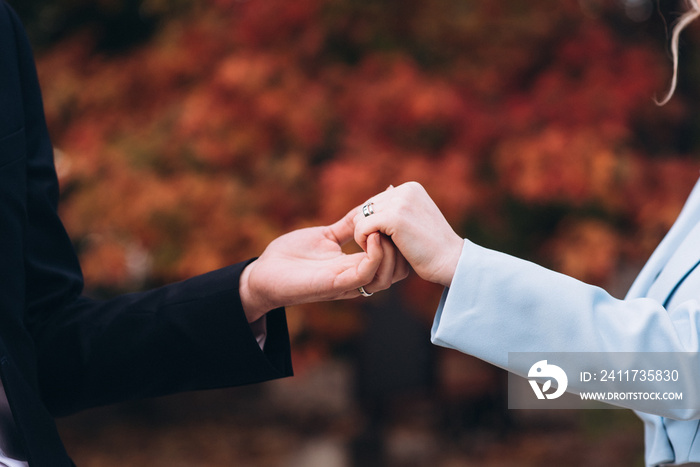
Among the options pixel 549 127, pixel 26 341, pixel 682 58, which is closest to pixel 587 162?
pixel 549 127

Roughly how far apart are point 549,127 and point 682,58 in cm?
156

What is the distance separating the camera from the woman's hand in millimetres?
1234

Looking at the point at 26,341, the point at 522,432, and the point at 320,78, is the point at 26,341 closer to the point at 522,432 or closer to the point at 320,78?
the point at 320,78

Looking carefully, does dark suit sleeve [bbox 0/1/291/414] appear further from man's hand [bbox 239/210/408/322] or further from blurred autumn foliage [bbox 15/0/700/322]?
blurred autumn foliage [bbox 15/0/700/322]

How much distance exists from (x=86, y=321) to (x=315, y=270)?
521 mm

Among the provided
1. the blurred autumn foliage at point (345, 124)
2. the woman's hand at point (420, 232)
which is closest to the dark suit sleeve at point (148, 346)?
the woman's hand at point (420, 232)

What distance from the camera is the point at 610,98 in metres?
3.16

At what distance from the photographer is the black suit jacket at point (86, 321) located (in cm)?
134

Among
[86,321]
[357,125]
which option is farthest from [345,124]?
[86,321]

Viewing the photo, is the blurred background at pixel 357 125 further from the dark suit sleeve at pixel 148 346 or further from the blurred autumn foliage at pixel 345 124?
the dark suit sleeve at pixel 148 346

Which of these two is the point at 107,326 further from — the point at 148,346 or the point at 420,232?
the point at 420,232

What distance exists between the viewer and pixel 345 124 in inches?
127

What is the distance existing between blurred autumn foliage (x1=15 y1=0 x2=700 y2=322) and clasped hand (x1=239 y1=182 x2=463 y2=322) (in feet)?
4.49

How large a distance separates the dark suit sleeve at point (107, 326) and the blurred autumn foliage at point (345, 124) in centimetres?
147
